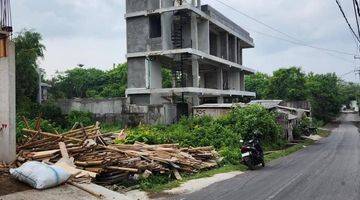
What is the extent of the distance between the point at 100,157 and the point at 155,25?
30.2m

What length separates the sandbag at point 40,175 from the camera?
1095 centimetres

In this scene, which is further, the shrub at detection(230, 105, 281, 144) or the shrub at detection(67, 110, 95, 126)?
the shrub at detection(67, 110, 95, 126)

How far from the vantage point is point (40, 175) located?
11039mm

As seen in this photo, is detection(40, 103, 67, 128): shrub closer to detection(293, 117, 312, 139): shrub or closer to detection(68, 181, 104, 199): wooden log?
detection(293, 117, 312, 139): shrub

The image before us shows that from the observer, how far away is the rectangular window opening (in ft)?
139

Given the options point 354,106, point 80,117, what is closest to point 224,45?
point 80,117

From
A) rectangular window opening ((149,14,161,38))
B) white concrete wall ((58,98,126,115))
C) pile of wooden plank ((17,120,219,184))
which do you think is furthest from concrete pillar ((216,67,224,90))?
pile of wooden plank ((17,120,219,184))

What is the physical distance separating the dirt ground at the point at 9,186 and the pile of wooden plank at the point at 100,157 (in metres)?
1.39

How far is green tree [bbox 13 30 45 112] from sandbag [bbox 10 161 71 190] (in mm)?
22858

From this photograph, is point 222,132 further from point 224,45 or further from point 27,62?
point 224,45

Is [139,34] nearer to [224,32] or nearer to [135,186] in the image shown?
[224,32]

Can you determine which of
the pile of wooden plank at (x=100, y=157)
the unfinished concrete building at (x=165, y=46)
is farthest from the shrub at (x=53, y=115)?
the pile of wooden plank at (x=100, y=157)

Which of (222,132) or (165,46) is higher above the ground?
(165,46)

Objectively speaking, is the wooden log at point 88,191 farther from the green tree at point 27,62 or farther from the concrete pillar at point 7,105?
the green tree at point 27,62
